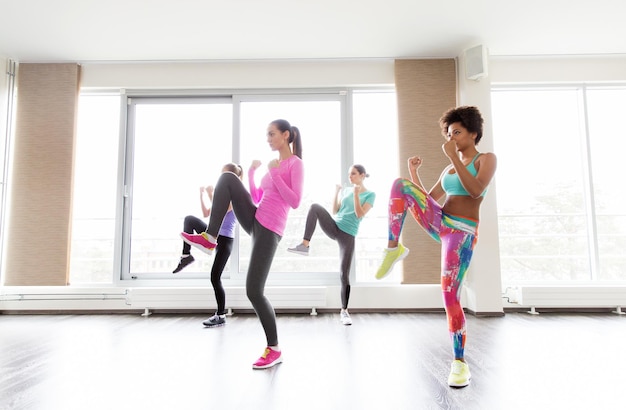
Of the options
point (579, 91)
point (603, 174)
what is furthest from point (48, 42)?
point (603, 174)

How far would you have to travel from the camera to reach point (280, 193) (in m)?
1.93

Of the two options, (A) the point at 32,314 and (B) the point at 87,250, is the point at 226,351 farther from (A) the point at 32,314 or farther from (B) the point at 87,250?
(B) the point at 87,250

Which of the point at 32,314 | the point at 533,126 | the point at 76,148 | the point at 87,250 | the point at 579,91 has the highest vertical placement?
the point at 579,91

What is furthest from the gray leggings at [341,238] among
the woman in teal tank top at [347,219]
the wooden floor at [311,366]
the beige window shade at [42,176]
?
the beige window shade at [42,176]

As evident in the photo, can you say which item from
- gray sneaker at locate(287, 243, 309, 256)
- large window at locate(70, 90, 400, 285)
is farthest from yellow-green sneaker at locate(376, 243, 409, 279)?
large window at locate(70, 90, 400, 285)

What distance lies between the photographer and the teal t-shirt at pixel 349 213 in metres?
3.34

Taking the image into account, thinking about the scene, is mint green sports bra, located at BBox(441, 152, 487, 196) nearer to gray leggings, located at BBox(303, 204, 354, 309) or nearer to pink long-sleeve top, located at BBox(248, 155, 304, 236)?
pink long-sleeve top, located at BBox(248, 155, 304, 236)

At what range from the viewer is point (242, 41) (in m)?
3.74

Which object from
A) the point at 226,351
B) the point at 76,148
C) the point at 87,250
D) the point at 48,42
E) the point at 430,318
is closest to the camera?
the point at 226,351

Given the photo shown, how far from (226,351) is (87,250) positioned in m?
3.75

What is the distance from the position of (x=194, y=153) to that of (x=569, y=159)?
459 centimetres

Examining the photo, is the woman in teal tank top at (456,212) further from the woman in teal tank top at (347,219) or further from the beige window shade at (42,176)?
the beige window shade at (42,176)

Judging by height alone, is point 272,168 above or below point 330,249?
above

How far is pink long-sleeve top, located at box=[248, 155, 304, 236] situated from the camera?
192 centimetres
